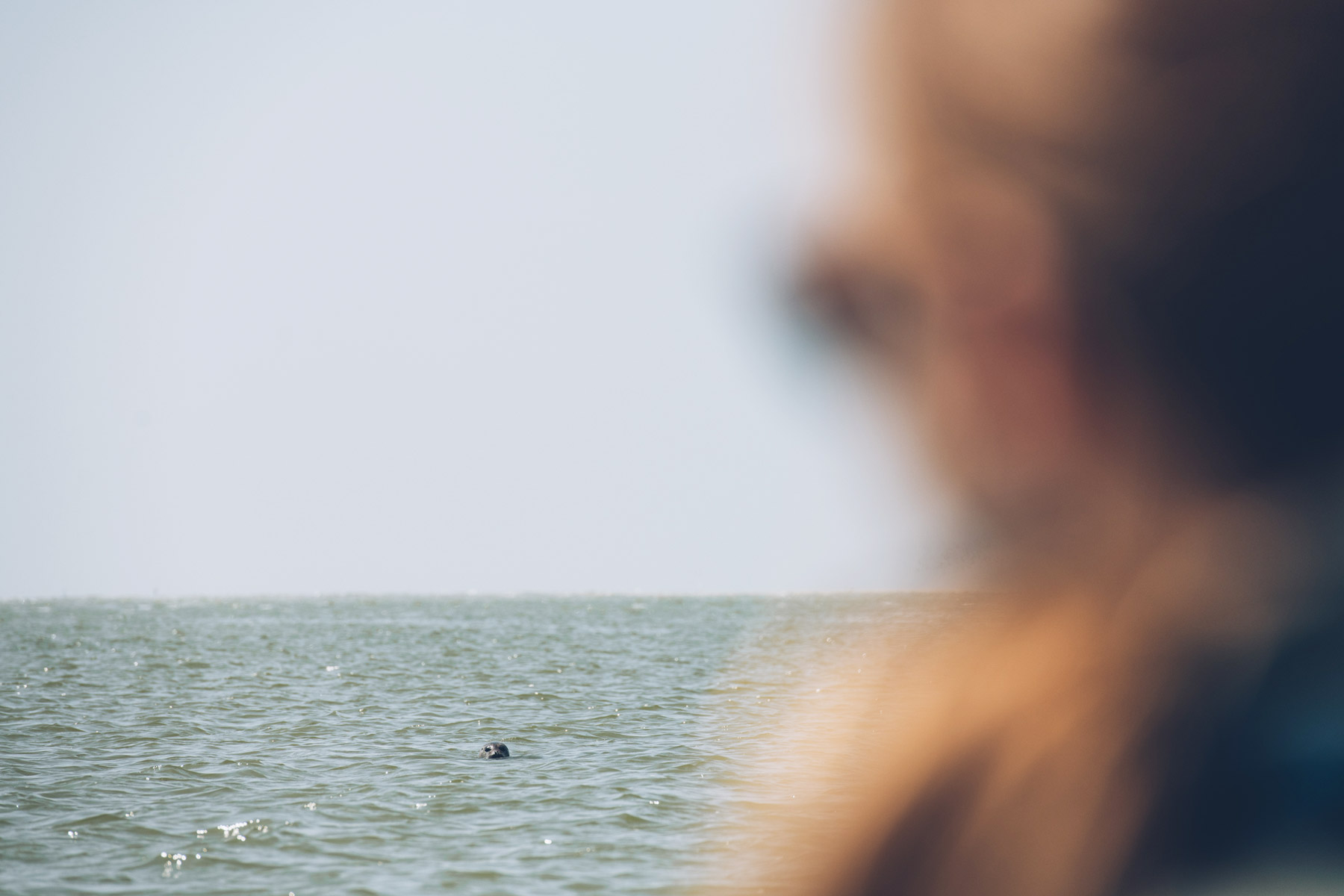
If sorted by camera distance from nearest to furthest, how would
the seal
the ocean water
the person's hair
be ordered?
the person's hair
the ocean water
the seal

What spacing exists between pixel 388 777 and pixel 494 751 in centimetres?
192

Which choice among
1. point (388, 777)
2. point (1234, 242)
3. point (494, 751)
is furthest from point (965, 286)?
point (494, 751)

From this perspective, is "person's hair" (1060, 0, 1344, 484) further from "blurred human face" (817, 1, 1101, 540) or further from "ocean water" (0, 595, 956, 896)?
"ocean water" (0, 595, 956, 896)

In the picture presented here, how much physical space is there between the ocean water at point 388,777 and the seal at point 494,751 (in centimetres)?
38

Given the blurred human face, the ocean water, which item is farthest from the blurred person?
the ocean water

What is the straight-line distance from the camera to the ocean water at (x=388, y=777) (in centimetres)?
955

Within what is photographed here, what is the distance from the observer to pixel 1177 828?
213cm

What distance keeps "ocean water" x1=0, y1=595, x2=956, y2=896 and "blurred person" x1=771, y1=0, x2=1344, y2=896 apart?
6.43 ft

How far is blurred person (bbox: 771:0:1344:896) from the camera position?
192 cm

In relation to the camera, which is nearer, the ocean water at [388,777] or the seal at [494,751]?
the ocean water at [388,777]

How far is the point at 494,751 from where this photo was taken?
51.6 feet

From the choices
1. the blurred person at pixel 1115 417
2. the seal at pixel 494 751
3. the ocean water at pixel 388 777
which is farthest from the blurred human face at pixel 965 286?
the seal at pixel 494 751

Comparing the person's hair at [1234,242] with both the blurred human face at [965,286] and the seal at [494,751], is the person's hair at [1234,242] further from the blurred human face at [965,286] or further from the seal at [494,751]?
the seal at [494,751]

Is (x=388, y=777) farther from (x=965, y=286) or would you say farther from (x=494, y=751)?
(x=965, y=286)
